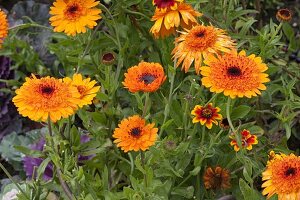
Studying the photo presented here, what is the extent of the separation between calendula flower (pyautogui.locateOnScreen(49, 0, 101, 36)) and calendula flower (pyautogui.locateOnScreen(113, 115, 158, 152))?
30cm

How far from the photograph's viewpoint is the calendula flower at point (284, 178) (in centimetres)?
124

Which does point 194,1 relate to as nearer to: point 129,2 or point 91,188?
point 129,2

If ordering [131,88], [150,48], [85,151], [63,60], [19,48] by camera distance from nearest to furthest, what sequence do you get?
[131,88], [85,151], [150,48], [63,60], [19,48]

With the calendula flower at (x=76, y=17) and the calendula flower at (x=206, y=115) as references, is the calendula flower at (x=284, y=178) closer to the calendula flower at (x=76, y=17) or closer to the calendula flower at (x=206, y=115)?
the calendula flower at (x=206, y=115)

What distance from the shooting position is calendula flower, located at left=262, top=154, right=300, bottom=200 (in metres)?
A: 1.24

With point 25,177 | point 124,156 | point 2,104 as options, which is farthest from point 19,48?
point 124,156

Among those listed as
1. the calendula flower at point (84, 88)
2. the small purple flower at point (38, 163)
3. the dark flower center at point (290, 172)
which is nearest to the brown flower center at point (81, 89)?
the calendula flower at point (84, 88)

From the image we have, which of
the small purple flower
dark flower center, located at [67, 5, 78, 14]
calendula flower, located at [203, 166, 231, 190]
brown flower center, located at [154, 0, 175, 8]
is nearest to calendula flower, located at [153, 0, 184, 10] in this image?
brown flower center, located at [154, 0, 175, 8]

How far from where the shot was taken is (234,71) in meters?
1.32

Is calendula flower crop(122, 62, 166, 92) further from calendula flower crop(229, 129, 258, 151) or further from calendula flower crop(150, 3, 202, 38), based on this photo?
calendula flower crop(229, 129, 258, 151)

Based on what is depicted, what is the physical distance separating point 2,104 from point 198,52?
4.06 ft

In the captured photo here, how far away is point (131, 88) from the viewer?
54.9 inches

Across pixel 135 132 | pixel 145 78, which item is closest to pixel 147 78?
pixel 145 78

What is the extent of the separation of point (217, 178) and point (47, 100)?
538 millimetres
